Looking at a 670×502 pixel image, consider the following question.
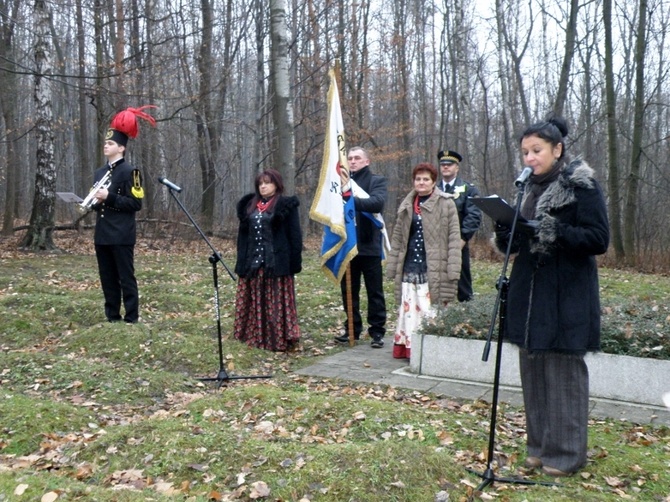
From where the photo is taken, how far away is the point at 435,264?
7070 millimetres

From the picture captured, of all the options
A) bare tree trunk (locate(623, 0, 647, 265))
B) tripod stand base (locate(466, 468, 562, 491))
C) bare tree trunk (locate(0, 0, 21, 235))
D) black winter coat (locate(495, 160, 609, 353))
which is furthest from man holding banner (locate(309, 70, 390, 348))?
bare tree trunk (locate(0, 0, 21, 235))

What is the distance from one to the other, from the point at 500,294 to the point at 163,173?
828 inches

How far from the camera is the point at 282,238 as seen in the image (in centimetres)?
771

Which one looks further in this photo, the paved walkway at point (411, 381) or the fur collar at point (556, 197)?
the paved walkway at point (411, 381)

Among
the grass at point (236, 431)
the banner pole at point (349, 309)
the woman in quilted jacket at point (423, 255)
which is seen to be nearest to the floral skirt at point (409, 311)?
the woman in quilted jacket at point (423, 255)

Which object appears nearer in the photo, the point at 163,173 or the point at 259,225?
the point at 259,225

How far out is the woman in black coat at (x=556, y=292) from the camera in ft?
13.3

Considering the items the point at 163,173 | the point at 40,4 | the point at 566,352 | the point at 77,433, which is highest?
the point at 40,4

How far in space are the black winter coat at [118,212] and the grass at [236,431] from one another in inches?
39.2

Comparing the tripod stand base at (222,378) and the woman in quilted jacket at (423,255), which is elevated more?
the woman in quilted jacket at (423,255)

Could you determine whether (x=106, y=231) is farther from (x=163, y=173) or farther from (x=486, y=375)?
(x=163, y=173)

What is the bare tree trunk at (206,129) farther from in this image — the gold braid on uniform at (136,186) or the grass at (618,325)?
the grass at (618,325)

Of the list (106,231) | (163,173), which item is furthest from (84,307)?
(163,173)

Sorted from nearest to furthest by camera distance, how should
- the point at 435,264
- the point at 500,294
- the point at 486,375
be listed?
the point at 500,294, the point at 486,375, the point at 435,264
